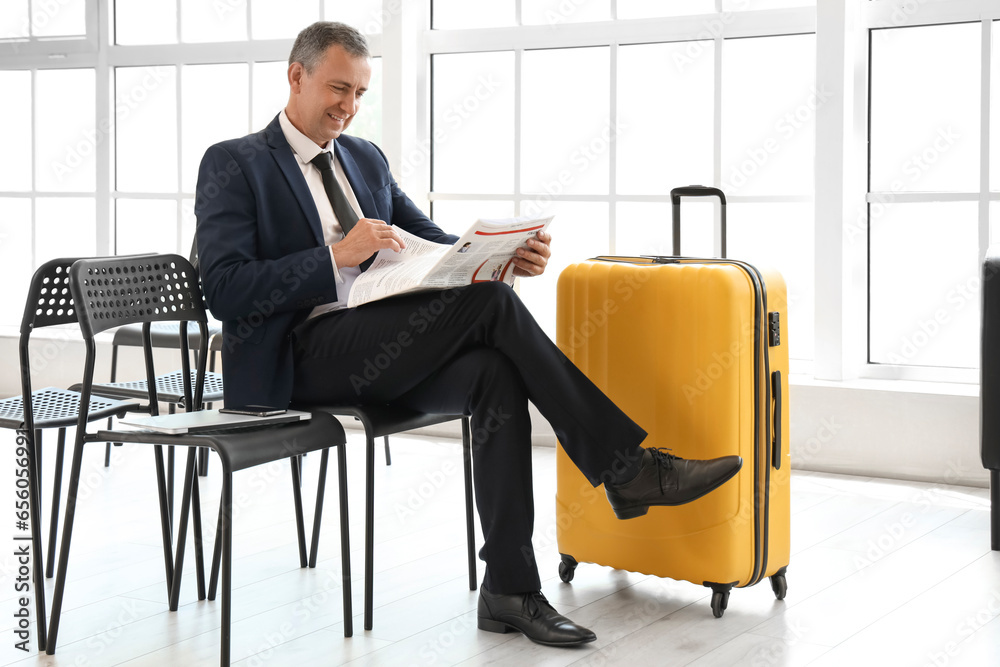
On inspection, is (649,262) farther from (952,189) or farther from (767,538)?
(952,189)

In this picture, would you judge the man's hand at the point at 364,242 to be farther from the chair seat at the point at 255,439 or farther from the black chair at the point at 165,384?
the black chair at the point at 165,384

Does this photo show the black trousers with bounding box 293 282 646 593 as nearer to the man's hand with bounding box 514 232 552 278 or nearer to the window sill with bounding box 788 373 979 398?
the man's hand with bounding box 514 232 552 278

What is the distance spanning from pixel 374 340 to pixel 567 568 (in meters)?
0.68

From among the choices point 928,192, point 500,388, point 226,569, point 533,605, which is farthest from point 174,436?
point 928,192

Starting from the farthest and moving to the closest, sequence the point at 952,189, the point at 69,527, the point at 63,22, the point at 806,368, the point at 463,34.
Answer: the point at 63,22 < the point at 463,34 < the point at 806,368 < the point at 952,189 < the point at 69,527

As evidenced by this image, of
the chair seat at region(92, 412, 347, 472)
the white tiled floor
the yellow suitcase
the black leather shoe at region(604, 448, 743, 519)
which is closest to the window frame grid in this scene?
the white tiled floor

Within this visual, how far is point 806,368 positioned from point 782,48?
108 centimetres

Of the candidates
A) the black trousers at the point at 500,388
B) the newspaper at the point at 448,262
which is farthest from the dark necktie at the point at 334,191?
the black trousers at the point at 500,388

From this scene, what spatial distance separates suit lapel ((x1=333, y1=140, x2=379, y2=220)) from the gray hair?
214 millimetres

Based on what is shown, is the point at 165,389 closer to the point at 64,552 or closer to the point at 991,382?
the point at 64,552

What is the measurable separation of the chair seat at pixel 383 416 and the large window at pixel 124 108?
7.67 feet

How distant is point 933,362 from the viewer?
138 inches

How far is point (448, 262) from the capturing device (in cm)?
191

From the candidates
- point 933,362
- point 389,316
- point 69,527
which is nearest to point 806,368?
point 933,362
